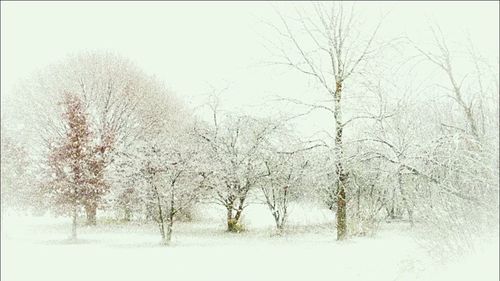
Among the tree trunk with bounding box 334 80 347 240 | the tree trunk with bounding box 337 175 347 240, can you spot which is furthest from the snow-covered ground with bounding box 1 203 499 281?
the tree trunk with bounding box 334 80 347 240

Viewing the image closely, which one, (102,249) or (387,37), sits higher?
(387,37)

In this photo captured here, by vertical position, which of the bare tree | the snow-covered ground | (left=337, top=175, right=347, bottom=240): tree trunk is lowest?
the snow-covered ground

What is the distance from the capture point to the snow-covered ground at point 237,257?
1076 cm

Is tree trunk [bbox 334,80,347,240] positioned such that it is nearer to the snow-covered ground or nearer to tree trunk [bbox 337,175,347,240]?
tree trunk [bbox 337,175,347,240]

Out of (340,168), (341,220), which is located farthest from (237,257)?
(341,220)

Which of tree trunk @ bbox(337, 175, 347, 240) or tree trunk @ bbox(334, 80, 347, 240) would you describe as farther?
tree trunk @ bbox(337, 175, 347, 240)

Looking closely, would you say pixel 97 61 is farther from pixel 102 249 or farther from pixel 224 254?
pixel 224 254

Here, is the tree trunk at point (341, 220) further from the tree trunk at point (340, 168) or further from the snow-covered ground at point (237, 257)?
the snow-covered ground at point (237, 257)

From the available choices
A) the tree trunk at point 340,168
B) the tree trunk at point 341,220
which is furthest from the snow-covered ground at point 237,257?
the tree trunk at point 340,168

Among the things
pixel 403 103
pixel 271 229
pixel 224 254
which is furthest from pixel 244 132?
pixel 403 103

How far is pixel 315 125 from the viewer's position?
59.6ft

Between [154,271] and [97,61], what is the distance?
65.6 feet

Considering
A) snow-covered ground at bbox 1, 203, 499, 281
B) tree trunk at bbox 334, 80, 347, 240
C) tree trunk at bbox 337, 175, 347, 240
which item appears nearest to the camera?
snow-covered ground at bbox 1, 203, 499, 281

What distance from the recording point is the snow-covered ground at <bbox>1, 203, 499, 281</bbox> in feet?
35.3
